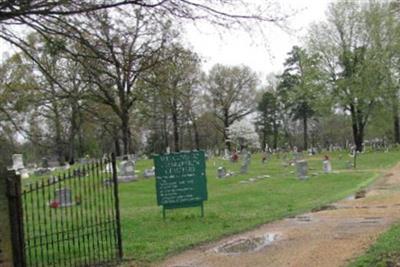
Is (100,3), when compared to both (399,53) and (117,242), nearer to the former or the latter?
(117,242)

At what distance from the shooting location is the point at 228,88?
274 ft

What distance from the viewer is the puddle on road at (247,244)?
11.0m

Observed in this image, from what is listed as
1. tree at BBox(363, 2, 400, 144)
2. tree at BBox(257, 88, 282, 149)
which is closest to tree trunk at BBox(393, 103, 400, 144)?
tree at BBox(363, 2, 400, 144)

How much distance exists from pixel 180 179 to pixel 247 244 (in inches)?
172

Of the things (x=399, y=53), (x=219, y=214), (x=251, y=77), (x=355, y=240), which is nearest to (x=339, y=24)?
(x=399, y=53)

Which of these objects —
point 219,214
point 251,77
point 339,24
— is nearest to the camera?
point 219,214

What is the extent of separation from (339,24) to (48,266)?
51.1m

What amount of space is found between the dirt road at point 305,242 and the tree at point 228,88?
67.2 metres

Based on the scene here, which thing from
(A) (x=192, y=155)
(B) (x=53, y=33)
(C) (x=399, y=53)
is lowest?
(A) (x=192, y=155)

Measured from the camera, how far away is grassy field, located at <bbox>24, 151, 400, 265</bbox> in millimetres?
12461

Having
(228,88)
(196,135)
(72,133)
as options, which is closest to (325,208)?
(72,133)

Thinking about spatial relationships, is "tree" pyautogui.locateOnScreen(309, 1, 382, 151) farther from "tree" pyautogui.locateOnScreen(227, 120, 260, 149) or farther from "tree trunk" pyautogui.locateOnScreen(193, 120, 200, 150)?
"tree trunk" pyautogui.locateOnScreen(193, 120, 200, 150)

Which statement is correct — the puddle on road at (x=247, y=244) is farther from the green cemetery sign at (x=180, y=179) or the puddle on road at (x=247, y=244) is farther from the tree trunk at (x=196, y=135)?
the tree trunk at (x=196, y=135)

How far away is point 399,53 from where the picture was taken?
188 ft
